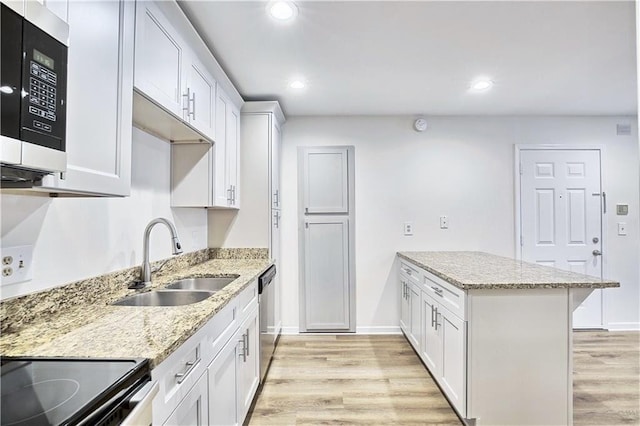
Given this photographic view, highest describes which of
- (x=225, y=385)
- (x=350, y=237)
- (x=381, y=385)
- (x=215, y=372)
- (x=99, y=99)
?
(x=99, y=99)

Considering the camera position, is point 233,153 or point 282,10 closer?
point 282,10

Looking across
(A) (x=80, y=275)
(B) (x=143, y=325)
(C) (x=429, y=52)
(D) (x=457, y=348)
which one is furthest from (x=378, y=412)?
(C) (x=429, y=52)

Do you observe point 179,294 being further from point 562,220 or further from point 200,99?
point 562,220

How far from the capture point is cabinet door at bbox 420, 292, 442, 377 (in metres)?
2.29

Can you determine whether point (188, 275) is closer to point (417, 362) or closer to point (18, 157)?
point (18, 157)

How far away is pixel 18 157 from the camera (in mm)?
739

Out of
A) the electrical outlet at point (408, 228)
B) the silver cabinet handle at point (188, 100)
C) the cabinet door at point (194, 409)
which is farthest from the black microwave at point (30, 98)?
the electrical outlet at point (408, 228)

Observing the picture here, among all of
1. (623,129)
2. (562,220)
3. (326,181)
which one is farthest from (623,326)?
(326,181)

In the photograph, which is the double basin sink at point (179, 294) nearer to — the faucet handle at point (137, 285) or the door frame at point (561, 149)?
the faucet handle at point (137, 285)

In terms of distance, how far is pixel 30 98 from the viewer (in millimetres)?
771

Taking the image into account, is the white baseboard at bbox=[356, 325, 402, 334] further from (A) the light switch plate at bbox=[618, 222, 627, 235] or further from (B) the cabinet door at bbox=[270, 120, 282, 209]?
(A) the light switch plate at bbox=[618, 222, 627, 235]

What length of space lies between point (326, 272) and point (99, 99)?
2794 mm

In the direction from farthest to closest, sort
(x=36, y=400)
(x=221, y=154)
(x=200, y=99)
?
(x=221, y=154) < (x=200, y=99) < (x=36, y=400)

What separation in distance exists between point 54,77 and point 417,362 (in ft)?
9.87
